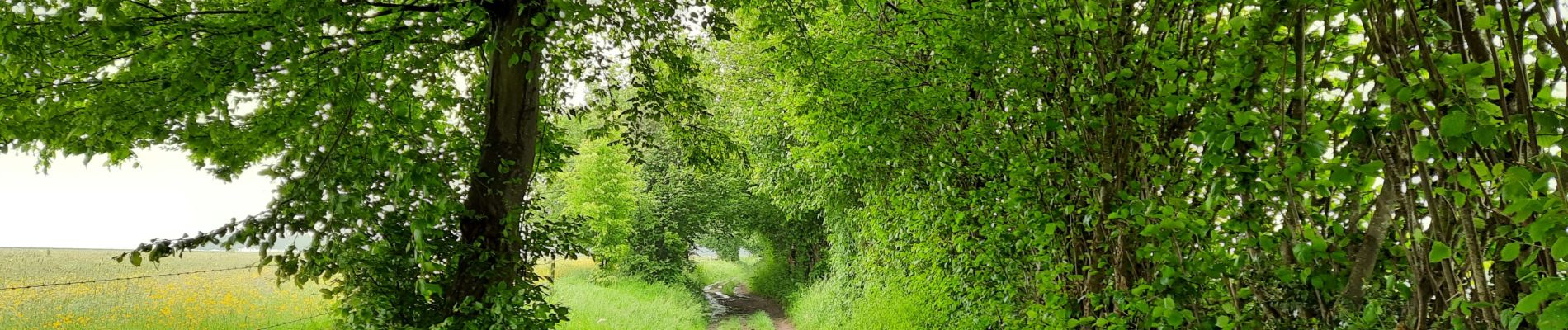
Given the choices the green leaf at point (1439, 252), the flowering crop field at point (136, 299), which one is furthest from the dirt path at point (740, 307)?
the green leaf at point (1439, 252)

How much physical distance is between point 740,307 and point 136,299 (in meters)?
15.8

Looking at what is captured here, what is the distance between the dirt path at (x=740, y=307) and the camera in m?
18.6

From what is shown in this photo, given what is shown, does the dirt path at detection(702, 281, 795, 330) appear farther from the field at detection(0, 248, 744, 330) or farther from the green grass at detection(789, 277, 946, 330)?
the field at detection(0, 248, 744, 330)

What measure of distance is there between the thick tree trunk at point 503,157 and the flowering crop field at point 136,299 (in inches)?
98.5

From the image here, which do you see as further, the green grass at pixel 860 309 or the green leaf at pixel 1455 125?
the green grass at pixel 860 309

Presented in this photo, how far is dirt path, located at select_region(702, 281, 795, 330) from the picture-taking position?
18.6 meters

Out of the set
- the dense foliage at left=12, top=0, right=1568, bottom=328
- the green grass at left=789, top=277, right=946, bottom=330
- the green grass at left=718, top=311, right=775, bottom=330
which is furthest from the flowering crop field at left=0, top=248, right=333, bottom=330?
the green grass at left=718, top=311, right=775, bottom=330

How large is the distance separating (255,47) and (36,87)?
187 centimetres

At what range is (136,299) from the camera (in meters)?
8.22

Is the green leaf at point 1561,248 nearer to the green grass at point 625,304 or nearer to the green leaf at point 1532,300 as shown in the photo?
the green leaf at point 1532,300

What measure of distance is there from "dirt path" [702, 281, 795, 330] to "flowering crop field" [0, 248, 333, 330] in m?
9.46

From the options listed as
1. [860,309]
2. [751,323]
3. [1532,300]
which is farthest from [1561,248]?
[751,323]

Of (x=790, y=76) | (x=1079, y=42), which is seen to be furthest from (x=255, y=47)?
(x=790, y=76)

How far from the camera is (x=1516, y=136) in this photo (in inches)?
65.9
